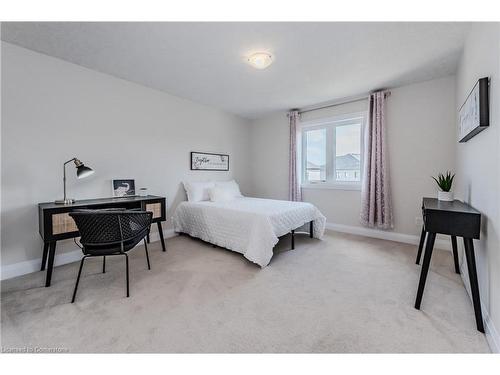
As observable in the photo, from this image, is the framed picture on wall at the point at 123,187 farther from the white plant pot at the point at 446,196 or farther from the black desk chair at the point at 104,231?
the white plant pot at the point at 446,196

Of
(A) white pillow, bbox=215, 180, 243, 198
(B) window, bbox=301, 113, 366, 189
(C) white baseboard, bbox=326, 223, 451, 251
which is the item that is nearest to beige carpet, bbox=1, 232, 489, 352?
(C) white baseboard, bbox=326, 223, 451, 251

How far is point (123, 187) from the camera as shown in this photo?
3018 millimetres

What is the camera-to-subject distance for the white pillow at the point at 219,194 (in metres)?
3.58

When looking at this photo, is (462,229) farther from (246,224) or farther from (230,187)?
(230,187)

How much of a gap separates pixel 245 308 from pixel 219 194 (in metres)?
2.16

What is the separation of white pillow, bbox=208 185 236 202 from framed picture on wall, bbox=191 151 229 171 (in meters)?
0.57

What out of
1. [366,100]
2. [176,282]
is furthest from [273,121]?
[176,282]

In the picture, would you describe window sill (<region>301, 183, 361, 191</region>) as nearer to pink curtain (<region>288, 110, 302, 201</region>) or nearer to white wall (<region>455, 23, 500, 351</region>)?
pink curtain (<region>288, 110, 302, 201</region>)

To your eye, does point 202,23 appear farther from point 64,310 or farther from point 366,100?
point 366,100

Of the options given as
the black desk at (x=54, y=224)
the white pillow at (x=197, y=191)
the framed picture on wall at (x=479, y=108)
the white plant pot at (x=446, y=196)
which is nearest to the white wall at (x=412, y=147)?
the white plant pot at (x=446, y=196)

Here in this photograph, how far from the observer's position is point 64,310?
5.40 feet
